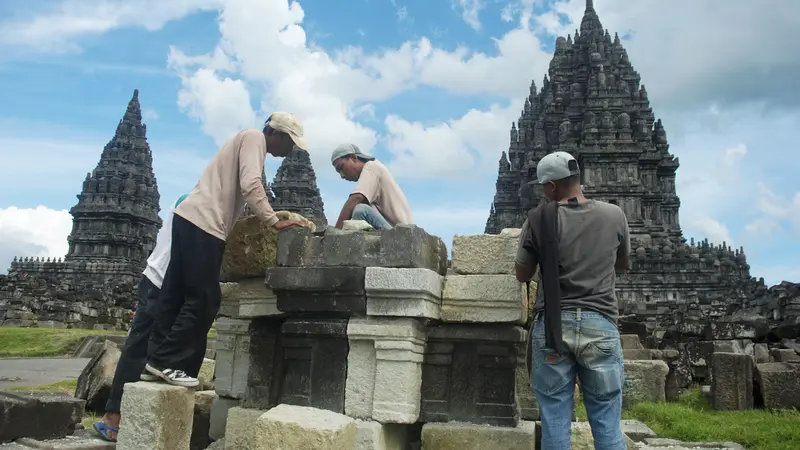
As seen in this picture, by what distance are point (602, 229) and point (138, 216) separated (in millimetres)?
52522

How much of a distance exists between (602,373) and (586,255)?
21.9 inches

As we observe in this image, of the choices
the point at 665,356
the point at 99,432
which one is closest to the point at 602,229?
the point at 99,432

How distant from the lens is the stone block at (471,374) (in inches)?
152

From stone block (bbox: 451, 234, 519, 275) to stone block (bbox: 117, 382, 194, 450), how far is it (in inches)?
68.4

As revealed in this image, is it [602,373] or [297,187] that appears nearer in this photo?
[602,373]

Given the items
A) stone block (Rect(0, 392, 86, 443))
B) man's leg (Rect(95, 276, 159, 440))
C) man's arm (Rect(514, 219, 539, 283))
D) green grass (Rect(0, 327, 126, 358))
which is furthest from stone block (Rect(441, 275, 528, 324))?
green grass (Rect(0, 327, 126, 358))

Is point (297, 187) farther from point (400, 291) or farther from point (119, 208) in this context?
point (400, 291)

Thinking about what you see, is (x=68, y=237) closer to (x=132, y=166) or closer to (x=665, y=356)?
(x=132, y=166)

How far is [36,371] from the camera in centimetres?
1071

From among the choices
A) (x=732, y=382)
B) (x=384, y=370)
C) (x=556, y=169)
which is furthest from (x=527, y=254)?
(x=732, y=382)

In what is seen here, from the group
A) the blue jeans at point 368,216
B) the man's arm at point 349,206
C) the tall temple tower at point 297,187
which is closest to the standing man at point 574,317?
the blue jeans at point 368,216

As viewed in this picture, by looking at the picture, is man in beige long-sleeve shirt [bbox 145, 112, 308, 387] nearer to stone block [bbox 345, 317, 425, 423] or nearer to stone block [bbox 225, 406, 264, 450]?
stone block [bbox 225, 406, 264, 450]

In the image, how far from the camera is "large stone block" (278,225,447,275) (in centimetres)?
383

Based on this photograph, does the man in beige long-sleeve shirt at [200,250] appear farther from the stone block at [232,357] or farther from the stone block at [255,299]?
the stone block at [232,357]
